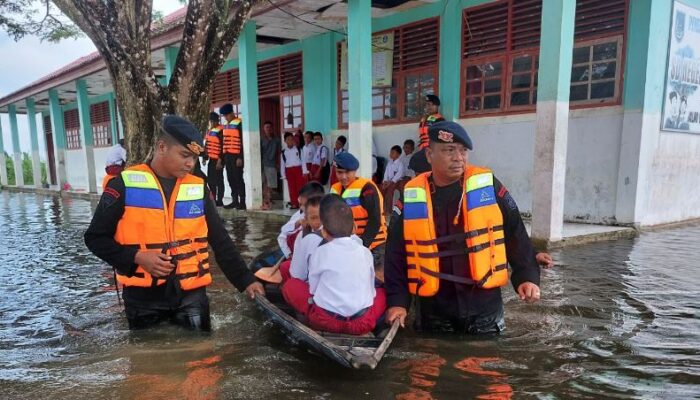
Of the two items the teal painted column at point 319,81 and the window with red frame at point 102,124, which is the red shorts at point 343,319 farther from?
the window with red frame at point 102,124

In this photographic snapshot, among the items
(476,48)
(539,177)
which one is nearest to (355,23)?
(476,48)

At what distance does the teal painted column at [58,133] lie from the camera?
1812 cm

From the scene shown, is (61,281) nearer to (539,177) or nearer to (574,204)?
(539,177)

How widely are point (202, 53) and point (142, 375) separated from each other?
116 inches

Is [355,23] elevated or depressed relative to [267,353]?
elevated

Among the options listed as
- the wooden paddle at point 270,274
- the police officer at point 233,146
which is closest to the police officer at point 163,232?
the wooden paddle at point 270,274

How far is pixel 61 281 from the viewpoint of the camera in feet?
18.8

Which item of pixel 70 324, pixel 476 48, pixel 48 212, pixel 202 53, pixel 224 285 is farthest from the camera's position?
pixel 48 212

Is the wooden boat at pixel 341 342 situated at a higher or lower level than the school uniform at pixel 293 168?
lower

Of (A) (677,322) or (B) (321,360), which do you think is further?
(A) (677,322)

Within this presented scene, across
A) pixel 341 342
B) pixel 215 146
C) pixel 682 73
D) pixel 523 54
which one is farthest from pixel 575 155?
pixel 215 146

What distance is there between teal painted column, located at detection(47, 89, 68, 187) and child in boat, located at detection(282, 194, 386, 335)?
18478 mm

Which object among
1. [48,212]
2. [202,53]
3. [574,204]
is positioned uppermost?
[202,53]

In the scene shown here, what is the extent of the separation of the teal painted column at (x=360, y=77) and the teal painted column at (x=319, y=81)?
2902 mm
